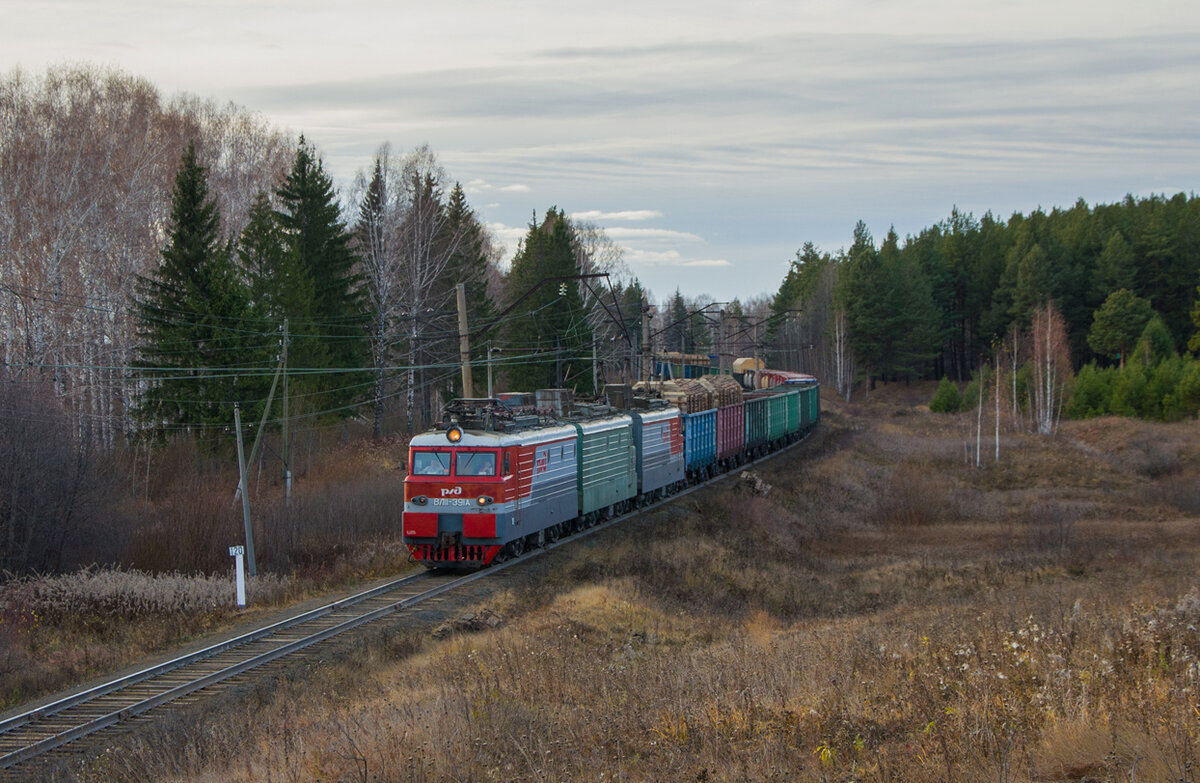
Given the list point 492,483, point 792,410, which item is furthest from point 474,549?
point 792,410

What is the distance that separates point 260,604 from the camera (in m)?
19.2

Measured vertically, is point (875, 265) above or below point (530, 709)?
above

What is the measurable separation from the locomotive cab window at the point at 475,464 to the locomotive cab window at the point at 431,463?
238mm

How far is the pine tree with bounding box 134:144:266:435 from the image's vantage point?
Result: 34.1 metres

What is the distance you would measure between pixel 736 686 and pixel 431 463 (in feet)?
37.2

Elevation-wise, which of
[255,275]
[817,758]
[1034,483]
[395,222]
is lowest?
[1034,483]

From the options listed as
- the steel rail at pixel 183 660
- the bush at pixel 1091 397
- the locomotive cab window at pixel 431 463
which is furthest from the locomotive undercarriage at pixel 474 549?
the bush at pixel 1091 397

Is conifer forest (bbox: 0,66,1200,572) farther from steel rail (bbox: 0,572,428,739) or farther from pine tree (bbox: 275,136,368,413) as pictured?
steel rail (bbox: 0,572,428,739)

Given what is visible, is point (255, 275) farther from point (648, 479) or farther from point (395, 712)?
point (395, 712)

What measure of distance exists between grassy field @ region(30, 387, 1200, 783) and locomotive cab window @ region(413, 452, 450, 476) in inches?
→ 108

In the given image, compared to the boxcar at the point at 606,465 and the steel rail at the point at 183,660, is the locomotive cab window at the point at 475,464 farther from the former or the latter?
the boxcar at the point at 606,465

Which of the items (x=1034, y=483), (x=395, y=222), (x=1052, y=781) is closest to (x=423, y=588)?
(x=1052, y=781)

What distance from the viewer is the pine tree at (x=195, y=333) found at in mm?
34094

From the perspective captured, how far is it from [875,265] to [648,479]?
64.3 m
